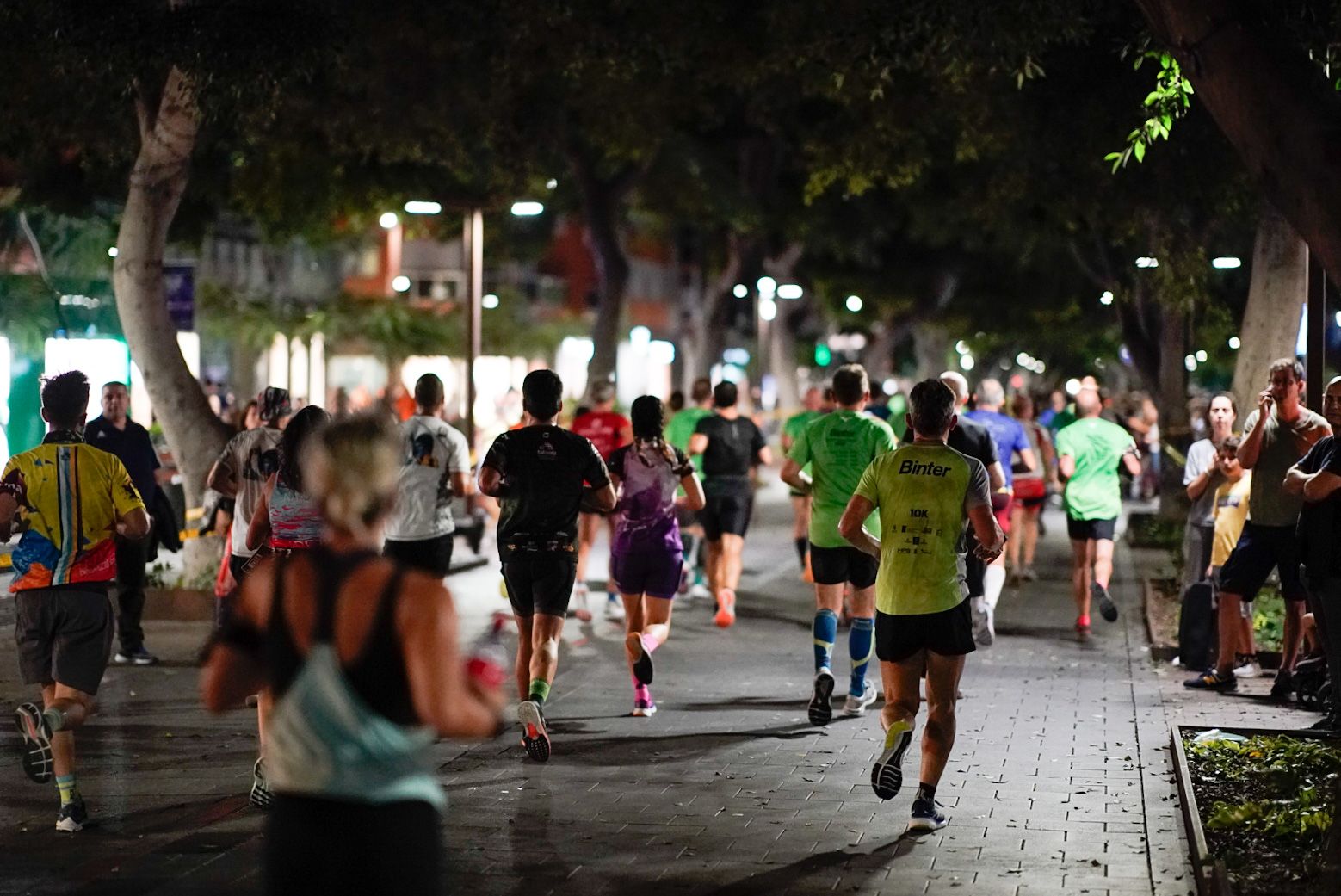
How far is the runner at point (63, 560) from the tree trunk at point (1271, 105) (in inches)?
172

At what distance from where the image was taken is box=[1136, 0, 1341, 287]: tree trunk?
6.34m

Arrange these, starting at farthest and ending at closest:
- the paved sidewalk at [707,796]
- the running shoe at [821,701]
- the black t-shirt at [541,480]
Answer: the running shoe at [821,701] < the black t-shirt at [541,480] < the paved sidewalk at [707,796]

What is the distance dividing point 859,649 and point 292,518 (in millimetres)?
3404

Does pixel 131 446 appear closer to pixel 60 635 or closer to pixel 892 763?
pixel 60 635

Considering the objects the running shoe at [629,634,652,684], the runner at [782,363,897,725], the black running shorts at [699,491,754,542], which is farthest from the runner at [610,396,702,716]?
the black running shorts at [699,491,754,542]

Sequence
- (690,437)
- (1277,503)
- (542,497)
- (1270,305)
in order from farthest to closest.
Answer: (1270,305), (690,437), (1277,503), (542,497)

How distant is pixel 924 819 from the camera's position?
23.8 ft

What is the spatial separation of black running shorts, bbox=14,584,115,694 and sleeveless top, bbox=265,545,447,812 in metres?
3.84

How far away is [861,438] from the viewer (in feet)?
33.6

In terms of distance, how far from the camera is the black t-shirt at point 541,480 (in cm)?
877

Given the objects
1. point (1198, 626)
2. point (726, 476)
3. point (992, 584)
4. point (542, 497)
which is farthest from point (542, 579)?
point (726, 476)

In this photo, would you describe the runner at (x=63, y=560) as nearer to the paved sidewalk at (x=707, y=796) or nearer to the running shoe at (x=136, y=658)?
the paved sidewalk at (x=707, y=796)

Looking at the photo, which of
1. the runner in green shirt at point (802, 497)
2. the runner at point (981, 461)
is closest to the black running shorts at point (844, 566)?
the runner at point (981, 461)

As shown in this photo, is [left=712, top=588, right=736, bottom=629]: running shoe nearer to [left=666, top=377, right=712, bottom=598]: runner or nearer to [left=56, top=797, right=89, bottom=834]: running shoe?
[left=666, top=377, right=712, bottom=598]: runner
